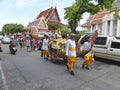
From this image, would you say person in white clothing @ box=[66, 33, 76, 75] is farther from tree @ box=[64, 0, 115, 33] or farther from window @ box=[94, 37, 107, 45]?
tree @ box=[64, 0, 115, 33]

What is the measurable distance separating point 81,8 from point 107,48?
780 cm

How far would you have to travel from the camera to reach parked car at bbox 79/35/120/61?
16392mm

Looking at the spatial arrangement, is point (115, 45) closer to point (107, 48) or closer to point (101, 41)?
point (107, 48)

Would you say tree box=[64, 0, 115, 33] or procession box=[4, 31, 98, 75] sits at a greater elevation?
tree box=[64, 0, 115, 33]

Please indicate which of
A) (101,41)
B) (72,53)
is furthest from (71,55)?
(101,41)

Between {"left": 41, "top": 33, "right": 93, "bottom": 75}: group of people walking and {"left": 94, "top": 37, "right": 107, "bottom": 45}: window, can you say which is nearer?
{"left": 41, "top": 33, "right": 93, "bottom": 75}: group of people walking

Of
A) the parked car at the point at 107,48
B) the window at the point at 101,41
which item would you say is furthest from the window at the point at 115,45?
the window at the point at 101,41

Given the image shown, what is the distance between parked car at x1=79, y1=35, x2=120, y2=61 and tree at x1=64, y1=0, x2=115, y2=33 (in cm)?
609

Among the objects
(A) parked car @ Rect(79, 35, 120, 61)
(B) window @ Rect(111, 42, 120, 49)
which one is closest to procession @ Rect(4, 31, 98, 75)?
(A) parked car @ Rect(79, 35, 120, 61)

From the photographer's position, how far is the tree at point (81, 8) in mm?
23328

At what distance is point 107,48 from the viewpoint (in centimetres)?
1708

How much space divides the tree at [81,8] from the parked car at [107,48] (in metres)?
6.09

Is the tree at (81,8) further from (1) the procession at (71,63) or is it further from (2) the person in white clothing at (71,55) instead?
(2) the person in white clothing at (71,55)

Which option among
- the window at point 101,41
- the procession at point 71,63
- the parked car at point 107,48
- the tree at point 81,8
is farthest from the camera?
the tree at point 81,8
